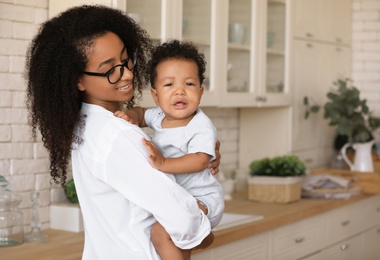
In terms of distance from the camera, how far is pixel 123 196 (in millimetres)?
1840

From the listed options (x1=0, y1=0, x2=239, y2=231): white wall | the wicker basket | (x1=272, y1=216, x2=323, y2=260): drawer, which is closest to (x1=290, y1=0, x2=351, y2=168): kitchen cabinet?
the wicker basket

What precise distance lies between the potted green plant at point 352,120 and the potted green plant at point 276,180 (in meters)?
0.70

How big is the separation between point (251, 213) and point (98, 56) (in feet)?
6.98

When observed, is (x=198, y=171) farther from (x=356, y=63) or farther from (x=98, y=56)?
(x=356, y=63)

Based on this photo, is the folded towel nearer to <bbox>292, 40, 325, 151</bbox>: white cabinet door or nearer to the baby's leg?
<bbox>292, 40, 325, 151</bbox>: white cabinet door

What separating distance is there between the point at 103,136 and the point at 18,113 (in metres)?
1.40

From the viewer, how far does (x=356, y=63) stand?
577cm

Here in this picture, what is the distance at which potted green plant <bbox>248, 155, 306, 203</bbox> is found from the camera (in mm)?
4191

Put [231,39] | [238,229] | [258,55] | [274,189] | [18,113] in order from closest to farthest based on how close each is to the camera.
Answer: [18,113] < [238,229] < [231,39] < [274,189] < [258,55]

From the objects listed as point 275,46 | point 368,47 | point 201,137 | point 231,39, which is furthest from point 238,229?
point 368,47

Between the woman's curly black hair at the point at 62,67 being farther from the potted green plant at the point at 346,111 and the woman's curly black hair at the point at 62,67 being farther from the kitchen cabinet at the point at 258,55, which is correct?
the potted green plant at the point at 346,111

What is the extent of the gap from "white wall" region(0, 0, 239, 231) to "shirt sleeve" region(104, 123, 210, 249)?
1.39m

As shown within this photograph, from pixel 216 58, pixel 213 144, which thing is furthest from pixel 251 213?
pixel 213 144

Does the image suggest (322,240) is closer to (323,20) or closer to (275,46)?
(275,46)
